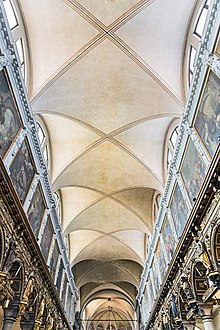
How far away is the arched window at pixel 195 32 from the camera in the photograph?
10.4 meters

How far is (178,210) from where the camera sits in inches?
495

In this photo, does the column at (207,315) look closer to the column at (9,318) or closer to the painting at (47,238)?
the column at (9,318)

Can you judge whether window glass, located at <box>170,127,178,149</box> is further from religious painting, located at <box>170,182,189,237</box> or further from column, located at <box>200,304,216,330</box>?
column, located at <box>200,304,216,330</box>

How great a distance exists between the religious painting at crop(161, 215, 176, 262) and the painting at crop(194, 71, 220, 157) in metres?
5.72

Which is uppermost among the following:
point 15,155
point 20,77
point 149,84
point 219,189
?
point 149,84

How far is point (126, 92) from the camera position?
13.3m

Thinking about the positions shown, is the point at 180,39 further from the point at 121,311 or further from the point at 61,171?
the point at 121,311

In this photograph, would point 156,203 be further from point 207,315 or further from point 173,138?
point 207,315

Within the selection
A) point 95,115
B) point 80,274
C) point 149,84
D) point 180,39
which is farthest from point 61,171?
point 80,274

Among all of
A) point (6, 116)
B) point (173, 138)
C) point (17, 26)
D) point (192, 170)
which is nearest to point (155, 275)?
point (173, 138)

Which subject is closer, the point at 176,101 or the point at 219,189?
the point at 219,189

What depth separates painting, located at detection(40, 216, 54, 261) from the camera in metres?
14.0

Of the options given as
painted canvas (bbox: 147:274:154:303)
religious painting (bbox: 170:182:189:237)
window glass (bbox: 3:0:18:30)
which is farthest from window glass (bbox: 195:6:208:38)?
painted canvas (bbox: 147:274:154:303)

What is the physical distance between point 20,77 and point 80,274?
22966mm
